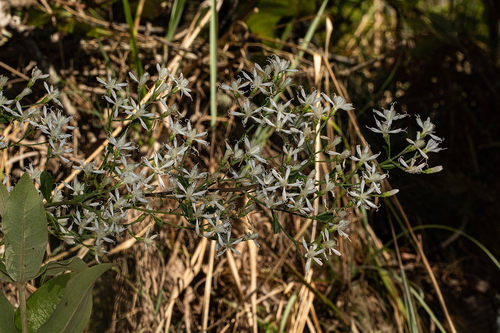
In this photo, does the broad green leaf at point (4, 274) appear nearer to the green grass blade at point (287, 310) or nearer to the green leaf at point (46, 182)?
the green leaf at point (46, 182)

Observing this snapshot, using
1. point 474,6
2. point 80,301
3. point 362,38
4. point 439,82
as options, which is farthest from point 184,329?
point 474,6

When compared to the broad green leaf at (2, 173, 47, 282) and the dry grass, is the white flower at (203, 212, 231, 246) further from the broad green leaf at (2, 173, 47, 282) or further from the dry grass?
the dry grass

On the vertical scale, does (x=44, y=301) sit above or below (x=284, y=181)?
below

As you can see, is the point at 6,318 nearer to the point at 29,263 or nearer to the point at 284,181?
the point at 29,263

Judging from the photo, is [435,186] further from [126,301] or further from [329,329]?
[126,301]

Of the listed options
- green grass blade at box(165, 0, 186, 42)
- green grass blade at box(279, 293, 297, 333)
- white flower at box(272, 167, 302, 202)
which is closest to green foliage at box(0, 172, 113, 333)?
white flower at box(272, 167, 302, 202)

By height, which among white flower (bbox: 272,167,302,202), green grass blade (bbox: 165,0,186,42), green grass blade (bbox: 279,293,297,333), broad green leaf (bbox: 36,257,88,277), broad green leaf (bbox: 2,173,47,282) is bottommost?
green grass blade (bbox: 279,293,297,333)

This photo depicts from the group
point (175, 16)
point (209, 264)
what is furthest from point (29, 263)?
point (175, 16)
